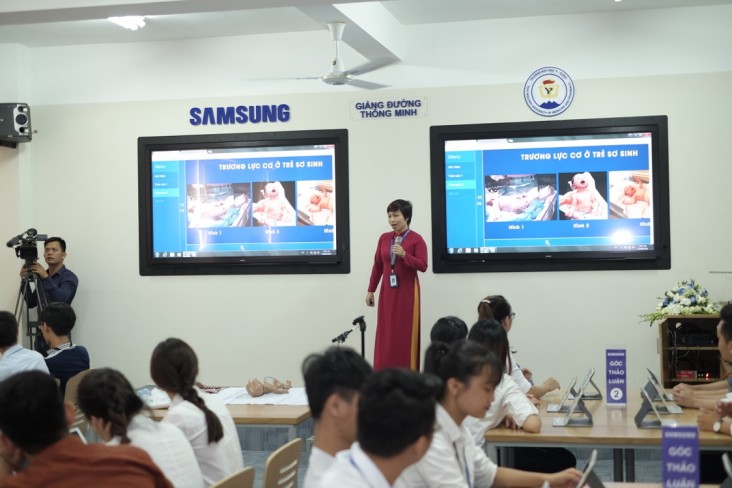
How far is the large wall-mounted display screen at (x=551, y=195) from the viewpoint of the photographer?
25.0 feet

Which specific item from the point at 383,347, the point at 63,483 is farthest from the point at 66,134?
the point at 63,483

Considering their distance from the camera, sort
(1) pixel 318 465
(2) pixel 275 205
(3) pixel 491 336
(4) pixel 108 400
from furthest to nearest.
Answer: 1. (2) pixel 275 205
2. (3) pixel 491 336
3. (4) pixel 108 400
4. (1) pixel 318 465

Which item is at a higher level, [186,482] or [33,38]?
[33,38]

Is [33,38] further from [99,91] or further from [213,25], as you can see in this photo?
[213,25]

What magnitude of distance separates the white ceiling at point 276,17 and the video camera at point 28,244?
5.76ft

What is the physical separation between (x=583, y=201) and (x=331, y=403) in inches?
214

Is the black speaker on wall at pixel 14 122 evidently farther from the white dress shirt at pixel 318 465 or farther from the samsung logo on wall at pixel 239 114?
the white dress shirt at pixel 318 465

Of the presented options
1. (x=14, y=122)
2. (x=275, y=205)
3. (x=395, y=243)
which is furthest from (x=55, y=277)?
(x=395, y=243)

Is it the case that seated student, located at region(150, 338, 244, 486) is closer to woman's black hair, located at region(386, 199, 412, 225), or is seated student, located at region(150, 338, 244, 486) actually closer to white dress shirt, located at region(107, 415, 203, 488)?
white dress shirt, located at region(107, 415, 203, 488)

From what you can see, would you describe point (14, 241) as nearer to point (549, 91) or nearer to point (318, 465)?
point (549, 91)

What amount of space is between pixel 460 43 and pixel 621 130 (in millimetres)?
1527

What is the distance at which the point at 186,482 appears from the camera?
10.1 ft

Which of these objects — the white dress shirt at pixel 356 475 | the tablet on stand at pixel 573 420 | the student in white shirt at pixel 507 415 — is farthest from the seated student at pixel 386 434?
the tablet on stand at pixel 573 420

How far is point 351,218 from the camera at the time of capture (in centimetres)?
805
